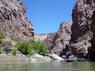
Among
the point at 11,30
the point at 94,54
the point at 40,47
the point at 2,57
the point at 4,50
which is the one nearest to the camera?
the point at 2,57

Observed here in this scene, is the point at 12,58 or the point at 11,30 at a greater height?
the point at 11,30

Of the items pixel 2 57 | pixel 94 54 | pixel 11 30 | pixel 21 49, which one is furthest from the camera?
pixel 11 30

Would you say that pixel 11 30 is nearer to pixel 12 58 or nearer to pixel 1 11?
pixel 1 11

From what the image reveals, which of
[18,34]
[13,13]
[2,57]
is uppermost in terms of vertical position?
[13,13]

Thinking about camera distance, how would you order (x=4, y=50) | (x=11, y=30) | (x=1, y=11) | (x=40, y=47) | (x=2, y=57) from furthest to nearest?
1. (x=11, y=30)
2. (x=1, y=11)
3. (x=40, y=47)
4. (x=4, y=50)
5. (x=2, y=57)

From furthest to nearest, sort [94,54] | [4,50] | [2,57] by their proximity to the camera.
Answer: [94,54] → [4,50] → [2,57]

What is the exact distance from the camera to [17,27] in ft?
644

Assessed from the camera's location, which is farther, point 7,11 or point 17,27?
point 17,27


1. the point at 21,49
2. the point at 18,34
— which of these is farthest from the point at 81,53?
the point at 21,49

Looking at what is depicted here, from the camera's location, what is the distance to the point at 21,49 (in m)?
129

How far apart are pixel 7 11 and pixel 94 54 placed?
6099 cm

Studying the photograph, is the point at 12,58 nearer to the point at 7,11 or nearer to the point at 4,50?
the point at 4,50

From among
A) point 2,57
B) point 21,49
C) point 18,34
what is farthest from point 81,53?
point 2,57

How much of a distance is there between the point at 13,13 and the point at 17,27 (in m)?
10.5
